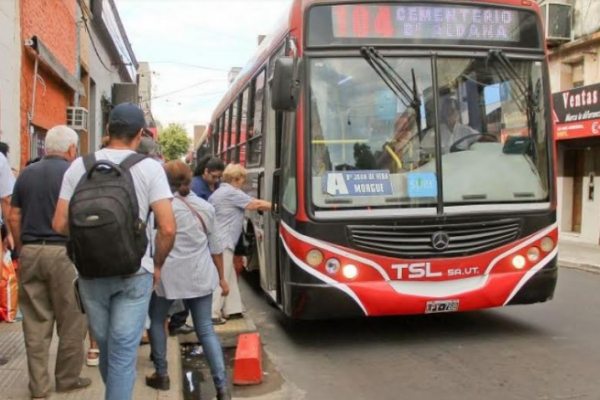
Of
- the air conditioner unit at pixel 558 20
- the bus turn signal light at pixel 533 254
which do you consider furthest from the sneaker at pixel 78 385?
the air conditioner unit at pixel 558 20

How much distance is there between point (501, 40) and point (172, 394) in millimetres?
4331

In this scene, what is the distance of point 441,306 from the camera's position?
581 cm

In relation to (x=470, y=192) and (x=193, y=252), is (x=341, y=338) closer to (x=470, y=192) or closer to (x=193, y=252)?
(x=470, y=192)

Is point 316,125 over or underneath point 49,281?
over

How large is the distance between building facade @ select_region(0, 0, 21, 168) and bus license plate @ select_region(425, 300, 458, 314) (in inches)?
225

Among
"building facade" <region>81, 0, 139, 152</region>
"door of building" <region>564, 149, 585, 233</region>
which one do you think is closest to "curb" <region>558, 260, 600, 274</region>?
"door of building" <region>564, 149, 585, 233</region>

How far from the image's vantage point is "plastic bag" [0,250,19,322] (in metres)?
6.04

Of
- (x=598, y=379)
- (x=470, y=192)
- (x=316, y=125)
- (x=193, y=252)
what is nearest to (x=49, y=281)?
Answer: (x=193, y=252)

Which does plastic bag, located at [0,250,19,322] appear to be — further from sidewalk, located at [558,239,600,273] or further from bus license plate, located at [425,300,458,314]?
sidewalk, located at [558,239,600,273]

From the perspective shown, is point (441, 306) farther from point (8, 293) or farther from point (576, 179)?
point (576, 179)

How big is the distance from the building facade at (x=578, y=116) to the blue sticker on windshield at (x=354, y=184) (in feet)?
36.8

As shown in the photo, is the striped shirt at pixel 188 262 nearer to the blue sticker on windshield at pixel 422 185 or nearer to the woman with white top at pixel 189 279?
the woman with white top at pixel 189 279

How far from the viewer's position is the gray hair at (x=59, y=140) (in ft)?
13.9

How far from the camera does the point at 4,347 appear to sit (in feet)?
17.9
